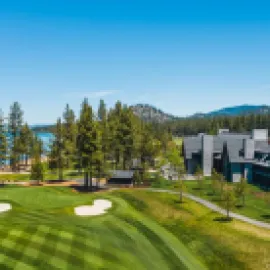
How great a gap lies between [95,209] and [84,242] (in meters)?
12.7

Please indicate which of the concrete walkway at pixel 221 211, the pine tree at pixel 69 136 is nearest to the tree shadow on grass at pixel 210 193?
the concrete walkway at pixel 221 211

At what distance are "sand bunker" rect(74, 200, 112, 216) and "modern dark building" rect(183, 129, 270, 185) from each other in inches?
1150

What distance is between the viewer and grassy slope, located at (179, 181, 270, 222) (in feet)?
132

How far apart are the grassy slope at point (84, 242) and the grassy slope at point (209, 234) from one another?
75.1 inches

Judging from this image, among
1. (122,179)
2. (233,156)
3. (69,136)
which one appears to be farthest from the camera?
(69,136)

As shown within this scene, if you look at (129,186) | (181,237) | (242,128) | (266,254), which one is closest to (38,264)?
(181,237)

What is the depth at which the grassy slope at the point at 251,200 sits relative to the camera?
40.3 m

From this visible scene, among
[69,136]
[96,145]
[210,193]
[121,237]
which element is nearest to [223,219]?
[210,193]

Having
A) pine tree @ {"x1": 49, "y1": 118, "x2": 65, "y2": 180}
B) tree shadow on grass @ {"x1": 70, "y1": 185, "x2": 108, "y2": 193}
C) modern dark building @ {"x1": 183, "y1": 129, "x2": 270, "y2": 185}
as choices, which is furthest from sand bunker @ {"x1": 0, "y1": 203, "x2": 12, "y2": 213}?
modern dark building @ {"x1": 183, "y1": 129, "x2": 270, "y2": 185}

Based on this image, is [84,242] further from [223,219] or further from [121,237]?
[223,219]

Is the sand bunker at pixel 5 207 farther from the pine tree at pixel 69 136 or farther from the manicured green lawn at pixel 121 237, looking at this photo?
the pine tree at pixel 69 136

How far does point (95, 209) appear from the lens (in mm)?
36062

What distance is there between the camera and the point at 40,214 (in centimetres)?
3166

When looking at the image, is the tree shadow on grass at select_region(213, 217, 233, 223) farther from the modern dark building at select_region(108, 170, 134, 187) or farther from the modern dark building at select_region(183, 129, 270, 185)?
the modern dark building at select_region(183, 129, 270, 185)
